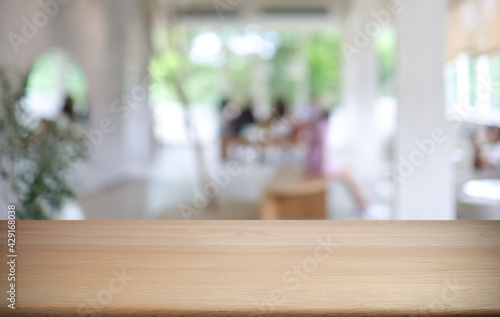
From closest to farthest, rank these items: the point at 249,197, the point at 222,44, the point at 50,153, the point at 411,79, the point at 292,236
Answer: the point at 292,236 → the point at 50,153 → the point at 411,79 → the point at 249,197 → the point at 222,44

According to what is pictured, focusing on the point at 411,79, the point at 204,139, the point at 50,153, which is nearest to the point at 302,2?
the point at 204,139

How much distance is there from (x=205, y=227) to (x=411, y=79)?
3499 mm

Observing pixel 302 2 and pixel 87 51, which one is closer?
pixel 87 51

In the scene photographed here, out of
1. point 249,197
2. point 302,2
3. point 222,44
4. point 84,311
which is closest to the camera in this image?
point 84,311

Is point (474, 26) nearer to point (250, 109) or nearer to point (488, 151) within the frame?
point (488, 151)

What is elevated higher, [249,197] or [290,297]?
[290,297]

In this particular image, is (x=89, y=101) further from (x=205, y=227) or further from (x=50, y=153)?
(x=205, y=227)

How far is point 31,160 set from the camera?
12.6ft

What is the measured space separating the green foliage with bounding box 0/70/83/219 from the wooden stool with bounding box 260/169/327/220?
73.1 inches

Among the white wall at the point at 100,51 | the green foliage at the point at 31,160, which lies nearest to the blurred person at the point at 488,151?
the green foliage at the point at 31,160

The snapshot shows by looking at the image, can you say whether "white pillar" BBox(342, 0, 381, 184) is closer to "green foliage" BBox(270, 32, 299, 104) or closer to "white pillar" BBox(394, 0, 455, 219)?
"green foliage" BBox(270, 32, 299, 104)

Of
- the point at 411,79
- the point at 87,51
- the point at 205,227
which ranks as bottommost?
the point at 205,227

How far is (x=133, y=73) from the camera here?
11.0 meters

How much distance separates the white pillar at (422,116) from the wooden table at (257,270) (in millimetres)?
3278
